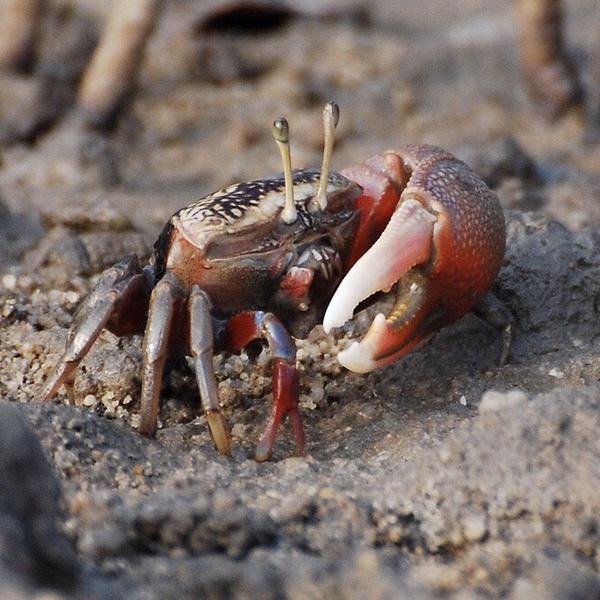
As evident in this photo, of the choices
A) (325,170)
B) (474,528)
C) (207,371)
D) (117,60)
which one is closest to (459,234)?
(325,170)

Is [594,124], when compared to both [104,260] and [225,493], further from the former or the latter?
[225,493]

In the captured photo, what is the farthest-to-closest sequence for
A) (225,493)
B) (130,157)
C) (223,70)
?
(223,70), (130,157), (225,493)

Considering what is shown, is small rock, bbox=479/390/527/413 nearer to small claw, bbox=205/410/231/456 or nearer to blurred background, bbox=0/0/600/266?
small claw, bbox=205/410/231/456

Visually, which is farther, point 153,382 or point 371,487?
point 153,382

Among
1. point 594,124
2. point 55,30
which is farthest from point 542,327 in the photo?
point 55,30

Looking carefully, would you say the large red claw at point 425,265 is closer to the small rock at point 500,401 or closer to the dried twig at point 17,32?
the small rock at point 500,401

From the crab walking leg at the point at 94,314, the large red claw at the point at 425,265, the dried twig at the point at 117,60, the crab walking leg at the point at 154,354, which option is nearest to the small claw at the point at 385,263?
the large red claw at the point at 425,265
